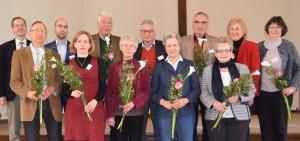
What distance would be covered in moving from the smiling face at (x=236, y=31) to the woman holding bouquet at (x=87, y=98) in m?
1.49

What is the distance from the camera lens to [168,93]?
3580 mm

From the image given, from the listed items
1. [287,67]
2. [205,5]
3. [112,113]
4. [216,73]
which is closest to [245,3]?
[205,5]

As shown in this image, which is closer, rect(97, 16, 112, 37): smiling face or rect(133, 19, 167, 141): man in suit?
rect(133, 19, 167, 141): man in suit

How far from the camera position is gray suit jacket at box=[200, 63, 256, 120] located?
134 inches

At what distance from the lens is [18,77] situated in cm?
372

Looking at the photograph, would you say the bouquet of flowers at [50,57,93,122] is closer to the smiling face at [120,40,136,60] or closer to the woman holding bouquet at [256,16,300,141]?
the smiling face at [120,40,136,60]

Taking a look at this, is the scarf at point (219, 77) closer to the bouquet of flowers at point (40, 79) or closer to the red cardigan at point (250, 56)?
the red cardigan at point (250, 56)

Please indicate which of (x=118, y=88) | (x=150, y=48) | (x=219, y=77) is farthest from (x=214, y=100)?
(x=150, y=48)

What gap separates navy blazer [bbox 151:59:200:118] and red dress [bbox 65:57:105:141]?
554 mm

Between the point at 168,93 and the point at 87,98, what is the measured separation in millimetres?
771

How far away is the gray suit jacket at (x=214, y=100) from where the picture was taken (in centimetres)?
341

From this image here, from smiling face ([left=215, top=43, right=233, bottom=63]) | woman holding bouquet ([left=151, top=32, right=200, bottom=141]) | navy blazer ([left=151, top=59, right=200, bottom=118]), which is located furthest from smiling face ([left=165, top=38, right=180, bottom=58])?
smiling face ([left=215, top=43, right=233, bottom=63])

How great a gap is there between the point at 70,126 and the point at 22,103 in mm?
654

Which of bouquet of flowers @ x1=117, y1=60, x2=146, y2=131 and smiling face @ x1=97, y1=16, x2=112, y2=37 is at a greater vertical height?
smiling face @ x1=97, y1=16, x2=112, y2=37
